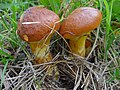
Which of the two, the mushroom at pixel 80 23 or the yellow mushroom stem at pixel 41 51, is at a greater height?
the mushroom at pixel 80 23

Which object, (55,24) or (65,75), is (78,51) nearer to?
(65,75)

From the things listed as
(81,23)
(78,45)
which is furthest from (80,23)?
(78,45)

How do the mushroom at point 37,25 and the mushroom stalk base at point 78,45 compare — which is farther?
the mushroom stalk base at point 78,45

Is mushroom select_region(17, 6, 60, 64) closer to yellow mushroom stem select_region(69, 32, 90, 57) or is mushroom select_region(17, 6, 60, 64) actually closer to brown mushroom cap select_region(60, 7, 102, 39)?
brown mushroom cap select_region(60, 7, 102, 39)

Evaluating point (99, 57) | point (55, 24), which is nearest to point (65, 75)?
point (99, 57)

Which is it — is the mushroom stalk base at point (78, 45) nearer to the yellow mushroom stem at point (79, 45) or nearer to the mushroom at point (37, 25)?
the yellow mushroom stem at point (79, 45)

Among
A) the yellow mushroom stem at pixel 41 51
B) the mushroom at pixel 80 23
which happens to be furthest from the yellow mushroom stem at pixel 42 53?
the mushroom at pixel 80 23

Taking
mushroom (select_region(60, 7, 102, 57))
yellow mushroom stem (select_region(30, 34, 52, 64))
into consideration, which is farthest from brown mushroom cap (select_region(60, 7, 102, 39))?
yellow mushroom stem (select_region(30, 34, 52, 64))
